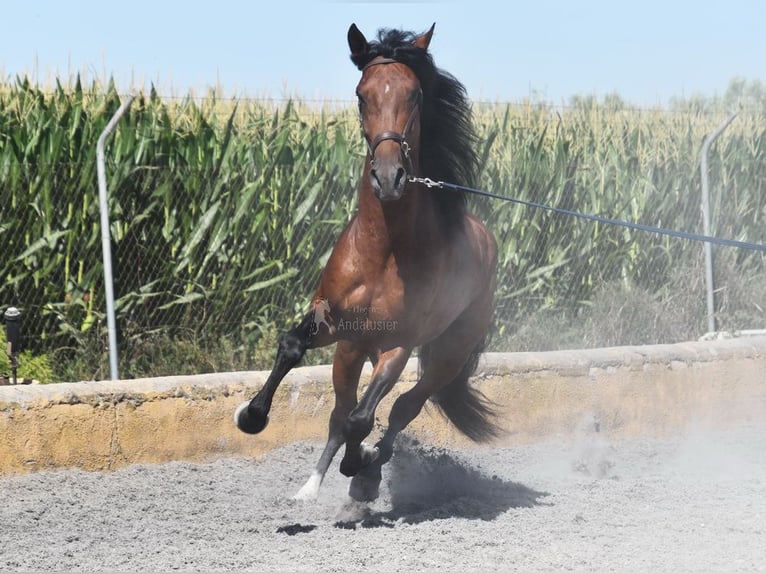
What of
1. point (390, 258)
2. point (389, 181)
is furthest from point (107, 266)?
point (389, 181)

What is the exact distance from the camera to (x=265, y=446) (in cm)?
682

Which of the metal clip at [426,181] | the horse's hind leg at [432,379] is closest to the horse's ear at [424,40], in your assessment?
the metal clip at [426,181]

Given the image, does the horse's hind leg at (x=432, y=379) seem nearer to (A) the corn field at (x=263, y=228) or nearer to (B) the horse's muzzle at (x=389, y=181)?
(B) the horse's muzzle at (x=389, y=181)

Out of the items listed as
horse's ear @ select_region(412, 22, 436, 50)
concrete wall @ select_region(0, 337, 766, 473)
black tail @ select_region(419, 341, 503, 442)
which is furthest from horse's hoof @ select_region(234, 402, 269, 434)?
horse's ear @ select_region(412, 22, 436, 50)

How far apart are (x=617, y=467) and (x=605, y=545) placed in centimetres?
246

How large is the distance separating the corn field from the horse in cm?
195

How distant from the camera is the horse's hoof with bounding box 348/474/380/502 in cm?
555

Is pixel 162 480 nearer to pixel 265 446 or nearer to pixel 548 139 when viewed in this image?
pixel 265 446

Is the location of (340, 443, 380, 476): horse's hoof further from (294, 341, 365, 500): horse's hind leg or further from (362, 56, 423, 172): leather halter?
(362, 56, 423, 172): leather halter

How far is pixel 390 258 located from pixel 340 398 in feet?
3.16

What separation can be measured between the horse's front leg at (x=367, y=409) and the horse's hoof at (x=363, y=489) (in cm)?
21

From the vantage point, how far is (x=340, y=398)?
582 centimetres

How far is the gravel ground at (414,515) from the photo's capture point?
4.41 metres

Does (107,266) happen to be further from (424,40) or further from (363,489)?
(424,40)
